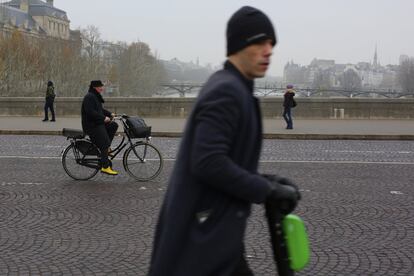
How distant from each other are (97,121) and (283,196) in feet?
22.0

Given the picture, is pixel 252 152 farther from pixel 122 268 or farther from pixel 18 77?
pixel 18 77

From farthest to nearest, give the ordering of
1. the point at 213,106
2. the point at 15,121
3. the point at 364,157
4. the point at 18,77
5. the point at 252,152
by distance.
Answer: the point at 18,77, the point at 15,121, the point at 364,157, the point at 252,152, the point at 213,106

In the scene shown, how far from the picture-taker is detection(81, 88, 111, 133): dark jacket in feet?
27.8

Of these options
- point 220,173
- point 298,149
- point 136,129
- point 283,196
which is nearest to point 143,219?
point 136,129

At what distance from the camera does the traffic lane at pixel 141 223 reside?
455cm

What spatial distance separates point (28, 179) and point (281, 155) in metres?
5.79

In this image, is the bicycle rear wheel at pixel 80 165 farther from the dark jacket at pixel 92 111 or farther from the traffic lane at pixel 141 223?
the dark jacket at pixel 92 111

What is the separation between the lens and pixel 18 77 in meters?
57.6

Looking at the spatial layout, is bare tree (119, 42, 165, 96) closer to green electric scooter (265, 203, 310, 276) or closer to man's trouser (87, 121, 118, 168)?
man's trouser (87, 121, 118, 168)

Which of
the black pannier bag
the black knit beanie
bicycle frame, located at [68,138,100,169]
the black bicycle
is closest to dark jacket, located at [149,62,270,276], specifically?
the black knit beanie

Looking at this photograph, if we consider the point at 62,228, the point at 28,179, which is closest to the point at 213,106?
the point at 62,228

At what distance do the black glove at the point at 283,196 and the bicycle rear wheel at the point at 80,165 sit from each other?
6.73m

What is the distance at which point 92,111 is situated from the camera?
845 cm

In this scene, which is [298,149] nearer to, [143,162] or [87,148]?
[143,162]
